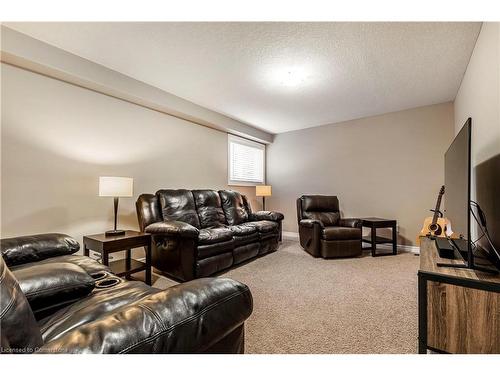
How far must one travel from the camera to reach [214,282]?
89 cm

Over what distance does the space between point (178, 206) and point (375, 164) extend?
3448 millimetres

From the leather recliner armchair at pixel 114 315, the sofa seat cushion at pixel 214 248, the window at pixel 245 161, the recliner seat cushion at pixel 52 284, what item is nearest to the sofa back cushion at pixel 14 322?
the leather recliner armchair at pixel 114 315

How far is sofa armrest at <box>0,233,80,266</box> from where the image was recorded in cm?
161

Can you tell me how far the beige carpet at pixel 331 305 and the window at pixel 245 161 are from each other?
6.81 ft

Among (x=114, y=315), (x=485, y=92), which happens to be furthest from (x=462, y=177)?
(x=114, y=315)

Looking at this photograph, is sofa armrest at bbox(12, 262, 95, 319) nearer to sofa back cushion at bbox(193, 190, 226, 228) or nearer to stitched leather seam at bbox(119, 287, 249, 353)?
stitched leather seam at bbox(119, 287, 249, 353)

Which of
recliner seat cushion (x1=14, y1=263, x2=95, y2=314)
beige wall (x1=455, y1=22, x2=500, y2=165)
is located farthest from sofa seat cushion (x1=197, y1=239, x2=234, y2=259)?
beige wall (x1=455, y1=22, x2=500, y2=165)

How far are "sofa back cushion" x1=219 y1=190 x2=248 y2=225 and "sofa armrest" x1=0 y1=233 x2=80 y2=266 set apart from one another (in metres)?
2.10

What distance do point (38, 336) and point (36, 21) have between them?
240cm

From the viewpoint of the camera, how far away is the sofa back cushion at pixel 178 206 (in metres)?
3.02

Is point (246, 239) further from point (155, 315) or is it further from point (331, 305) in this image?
point (155, 315)

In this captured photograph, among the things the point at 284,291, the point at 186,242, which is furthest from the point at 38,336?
the point at 284,291

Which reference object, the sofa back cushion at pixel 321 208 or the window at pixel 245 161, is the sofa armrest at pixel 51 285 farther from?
the window at pixel 245 161

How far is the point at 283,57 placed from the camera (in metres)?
2.40
